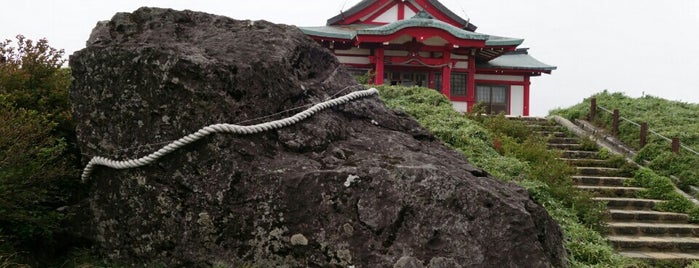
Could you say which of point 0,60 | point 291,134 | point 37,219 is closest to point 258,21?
point 291,134

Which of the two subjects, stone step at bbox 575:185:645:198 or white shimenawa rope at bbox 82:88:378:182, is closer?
white shimenawa rope at bbox 82:88:378:182

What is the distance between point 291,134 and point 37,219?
196cm

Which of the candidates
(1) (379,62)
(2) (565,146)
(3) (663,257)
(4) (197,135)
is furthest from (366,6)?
(4) (197,135)

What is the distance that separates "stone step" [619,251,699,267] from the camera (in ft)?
22.9

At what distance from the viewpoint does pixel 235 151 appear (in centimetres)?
337

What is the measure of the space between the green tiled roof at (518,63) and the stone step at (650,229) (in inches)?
481

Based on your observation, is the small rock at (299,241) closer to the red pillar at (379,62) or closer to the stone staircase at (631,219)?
the stone staircase at (631,219)

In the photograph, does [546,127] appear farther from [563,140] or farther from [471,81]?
[471,81]

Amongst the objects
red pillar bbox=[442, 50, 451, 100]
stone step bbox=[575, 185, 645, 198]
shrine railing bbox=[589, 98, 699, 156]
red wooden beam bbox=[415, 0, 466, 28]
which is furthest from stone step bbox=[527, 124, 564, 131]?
red wooden beam bbox=[415, 0, 466, 28]

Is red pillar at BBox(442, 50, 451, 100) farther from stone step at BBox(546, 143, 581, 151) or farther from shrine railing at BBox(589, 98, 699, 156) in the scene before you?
stone step at BBox(546, 143, 581, 151)

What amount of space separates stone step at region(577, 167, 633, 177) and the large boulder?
22.8ft

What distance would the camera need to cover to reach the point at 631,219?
848 centimetres

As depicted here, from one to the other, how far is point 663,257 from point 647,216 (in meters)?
1.52

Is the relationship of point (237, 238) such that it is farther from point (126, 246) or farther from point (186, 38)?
point (186, 38)
